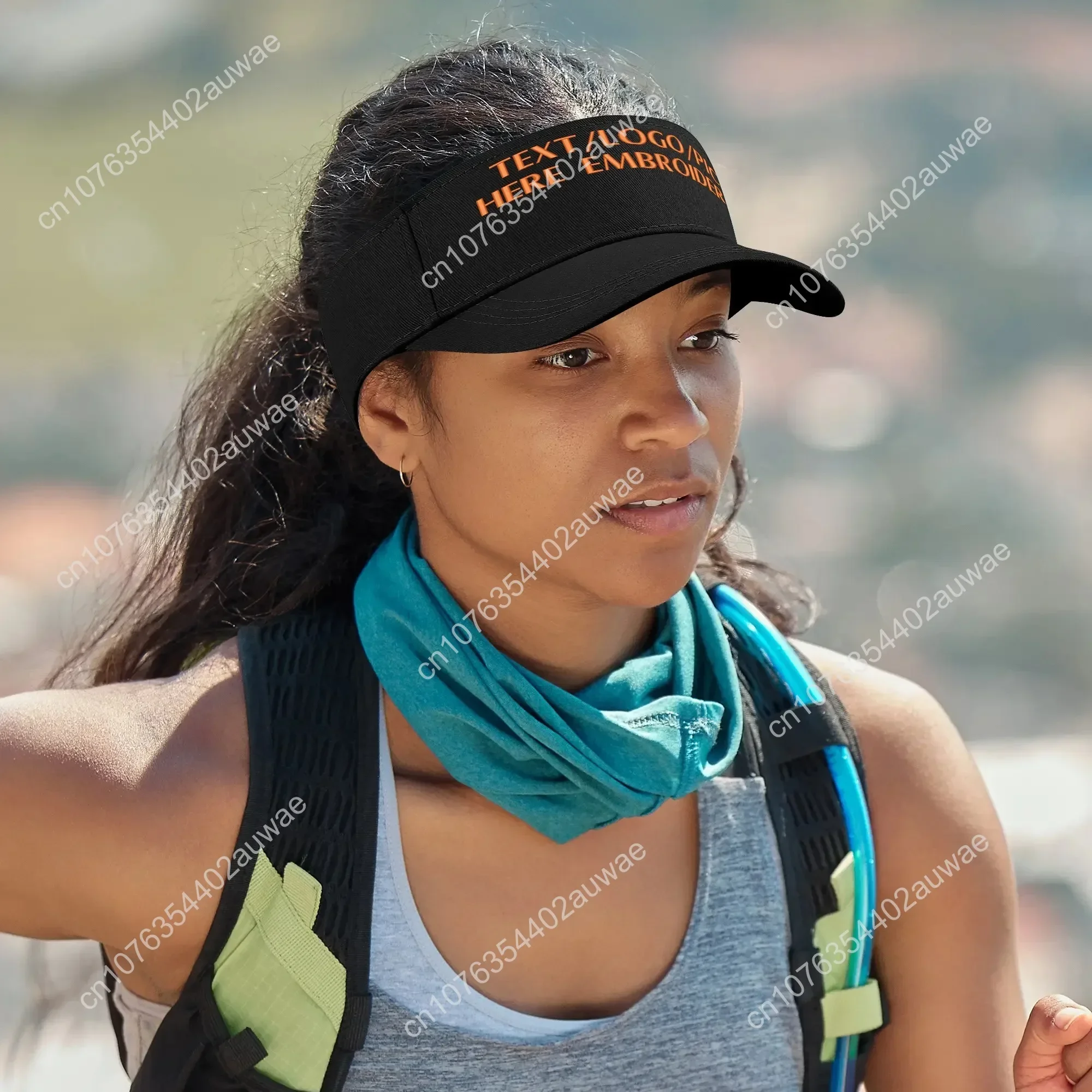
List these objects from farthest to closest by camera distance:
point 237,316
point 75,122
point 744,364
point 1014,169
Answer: point 75,122 → point 1014,169 → point 744,364 → point 237,316

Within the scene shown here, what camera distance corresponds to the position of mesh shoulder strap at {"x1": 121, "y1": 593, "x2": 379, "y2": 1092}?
146 cm

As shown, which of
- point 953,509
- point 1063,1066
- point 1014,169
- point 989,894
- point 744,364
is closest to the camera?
point 1063,1066

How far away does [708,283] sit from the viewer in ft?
5.03

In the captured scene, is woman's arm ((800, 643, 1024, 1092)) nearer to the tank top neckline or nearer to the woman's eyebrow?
the tank top neckline

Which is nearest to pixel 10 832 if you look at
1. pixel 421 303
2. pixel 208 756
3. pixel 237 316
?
pixel 208 756

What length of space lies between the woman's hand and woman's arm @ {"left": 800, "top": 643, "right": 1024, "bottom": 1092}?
244 millimetres

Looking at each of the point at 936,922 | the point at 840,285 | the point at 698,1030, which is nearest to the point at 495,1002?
the point at 698,1030

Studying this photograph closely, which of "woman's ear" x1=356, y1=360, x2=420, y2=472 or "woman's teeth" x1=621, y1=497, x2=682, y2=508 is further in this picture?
"woman's ear" x1=356, y1=360, x2=420, y2=472

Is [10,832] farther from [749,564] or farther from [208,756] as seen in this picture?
[749,564]

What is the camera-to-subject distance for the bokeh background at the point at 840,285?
512 centimetres

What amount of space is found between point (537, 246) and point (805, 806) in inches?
26.9

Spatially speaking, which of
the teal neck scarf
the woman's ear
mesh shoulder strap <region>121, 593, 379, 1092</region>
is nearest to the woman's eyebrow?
the woman's ear

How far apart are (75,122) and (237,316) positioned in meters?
7.27

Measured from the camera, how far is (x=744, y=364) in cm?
642
